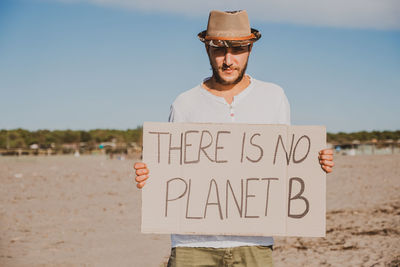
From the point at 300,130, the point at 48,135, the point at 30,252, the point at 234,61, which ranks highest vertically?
the point at 48,135

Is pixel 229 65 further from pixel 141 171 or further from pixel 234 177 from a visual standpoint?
pixel 141 171

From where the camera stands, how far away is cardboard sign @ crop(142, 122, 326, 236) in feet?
8.38

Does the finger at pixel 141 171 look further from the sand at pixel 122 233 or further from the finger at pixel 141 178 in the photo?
the sand at pixel 122 233

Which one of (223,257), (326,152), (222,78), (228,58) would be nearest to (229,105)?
(222,78)

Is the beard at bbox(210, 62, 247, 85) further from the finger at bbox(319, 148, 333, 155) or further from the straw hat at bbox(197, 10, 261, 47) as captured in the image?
the finger at bbox(319, 148, 333, 155)

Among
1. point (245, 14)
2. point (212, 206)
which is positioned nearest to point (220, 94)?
point (245, 14)

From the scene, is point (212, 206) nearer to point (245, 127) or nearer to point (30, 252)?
point (245, 127)

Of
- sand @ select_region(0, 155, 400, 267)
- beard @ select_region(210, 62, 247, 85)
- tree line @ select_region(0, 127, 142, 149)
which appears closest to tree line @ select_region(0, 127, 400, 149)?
tree line @ select_region(0, 127, 142, 149)

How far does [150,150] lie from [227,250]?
734mm

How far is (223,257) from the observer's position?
8.02ft

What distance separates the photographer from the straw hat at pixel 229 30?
2451 millimetres

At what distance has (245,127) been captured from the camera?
8.33 ft

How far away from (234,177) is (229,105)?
429 millimetres

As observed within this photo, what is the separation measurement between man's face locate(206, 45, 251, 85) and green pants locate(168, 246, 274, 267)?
3.16 feet
